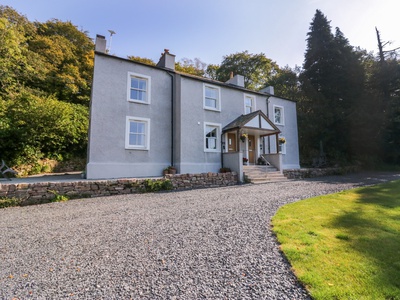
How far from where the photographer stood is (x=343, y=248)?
3078 mm

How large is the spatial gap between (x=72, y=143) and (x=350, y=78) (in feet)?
95.5

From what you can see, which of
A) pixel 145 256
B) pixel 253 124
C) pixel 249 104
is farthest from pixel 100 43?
pixel 145 256

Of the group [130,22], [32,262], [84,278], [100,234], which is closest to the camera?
[84,278]

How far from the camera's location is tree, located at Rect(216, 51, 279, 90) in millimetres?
30406

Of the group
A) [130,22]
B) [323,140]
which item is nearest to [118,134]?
[130,22]

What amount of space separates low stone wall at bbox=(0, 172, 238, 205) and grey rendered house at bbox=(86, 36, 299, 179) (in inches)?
76.9

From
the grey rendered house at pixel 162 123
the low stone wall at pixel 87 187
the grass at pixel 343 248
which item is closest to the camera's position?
the grass at pixel 343 248

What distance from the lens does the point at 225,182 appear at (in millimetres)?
11227

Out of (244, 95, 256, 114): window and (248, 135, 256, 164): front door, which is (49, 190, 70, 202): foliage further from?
(244, 95, 256, 114): window

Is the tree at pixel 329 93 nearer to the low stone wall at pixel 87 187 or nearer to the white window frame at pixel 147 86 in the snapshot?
the low stone wall at pixel 87 187

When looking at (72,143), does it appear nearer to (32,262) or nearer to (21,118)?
(21,118)

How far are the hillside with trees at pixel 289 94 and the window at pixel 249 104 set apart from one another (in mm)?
8652

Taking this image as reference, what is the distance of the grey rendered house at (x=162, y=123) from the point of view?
10.9 metres

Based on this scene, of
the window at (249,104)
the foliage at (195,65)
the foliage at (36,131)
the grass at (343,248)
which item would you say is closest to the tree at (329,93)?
the window at (249,104)
